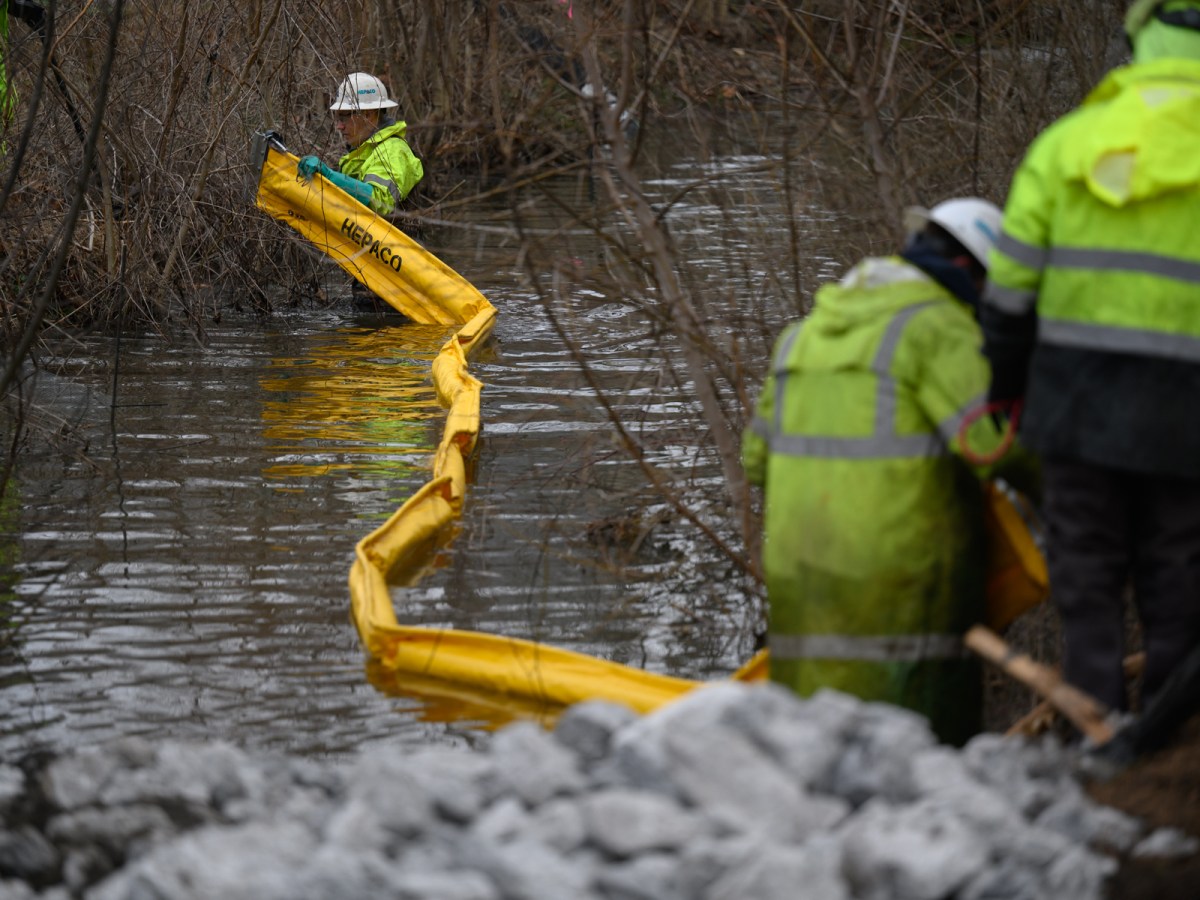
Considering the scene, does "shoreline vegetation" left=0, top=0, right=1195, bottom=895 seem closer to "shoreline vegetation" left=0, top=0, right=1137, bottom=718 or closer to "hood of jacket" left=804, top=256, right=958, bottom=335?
"shoreline vegetation" left=0, top=0, right=1137, bottom=718

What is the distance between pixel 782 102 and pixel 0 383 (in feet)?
10.0

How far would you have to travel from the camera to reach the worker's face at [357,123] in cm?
1352

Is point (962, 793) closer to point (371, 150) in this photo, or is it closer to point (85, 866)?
point (85, 866)

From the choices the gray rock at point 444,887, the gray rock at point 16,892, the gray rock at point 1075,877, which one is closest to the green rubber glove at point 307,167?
the gray rock at point 16,892

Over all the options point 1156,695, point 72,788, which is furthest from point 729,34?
point 72,788

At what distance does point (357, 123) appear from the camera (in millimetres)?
13523

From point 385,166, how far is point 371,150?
208 mm

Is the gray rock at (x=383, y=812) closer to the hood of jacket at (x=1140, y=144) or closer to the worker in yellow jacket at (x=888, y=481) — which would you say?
the worker in yellow jacket at (x=888, y=481)

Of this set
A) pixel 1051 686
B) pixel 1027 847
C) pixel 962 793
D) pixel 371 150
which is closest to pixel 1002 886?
pixel 1027 847

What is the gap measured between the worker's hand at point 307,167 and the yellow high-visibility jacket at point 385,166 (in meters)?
0.63

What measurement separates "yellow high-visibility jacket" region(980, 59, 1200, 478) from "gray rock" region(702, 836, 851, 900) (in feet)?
4.57

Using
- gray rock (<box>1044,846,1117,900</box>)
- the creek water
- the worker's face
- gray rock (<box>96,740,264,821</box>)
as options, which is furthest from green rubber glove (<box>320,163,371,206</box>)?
gray rock (<box>1044,846,1117,900</box>)

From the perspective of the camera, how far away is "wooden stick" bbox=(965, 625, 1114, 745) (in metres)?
3.90

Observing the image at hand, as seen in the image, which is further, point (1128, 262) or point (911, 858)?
point (1128, 262)
